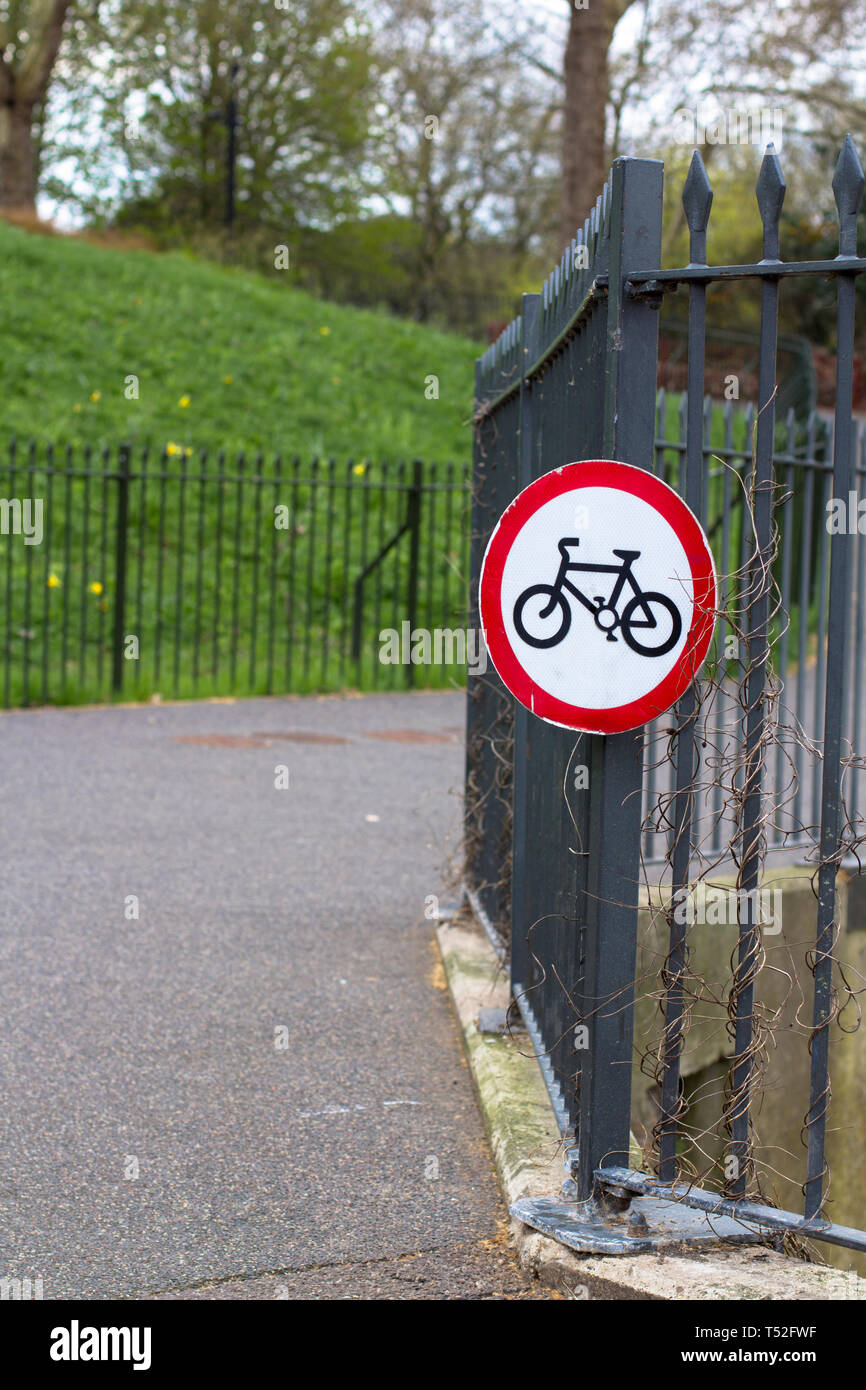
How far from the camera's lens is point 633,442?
8.77ft

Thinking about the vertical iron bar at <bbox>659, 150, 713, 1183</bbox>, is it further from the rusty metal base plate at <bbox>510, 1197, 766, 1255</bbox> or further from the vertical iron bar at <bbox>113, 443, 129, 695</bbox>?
the vertical iron bar at <bbox>113, 443, 129, 695</bbox>

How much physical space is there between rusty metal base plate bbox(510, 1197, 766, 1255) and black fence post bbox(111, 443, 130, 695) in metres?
8.54

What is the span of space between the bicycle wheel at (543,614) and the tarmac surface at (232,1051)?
4.31ft

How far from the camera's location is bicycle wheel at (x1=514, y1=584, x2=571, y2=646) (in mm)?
2732

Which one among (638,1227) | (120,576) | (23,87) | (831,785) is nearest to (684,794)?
(831,785)

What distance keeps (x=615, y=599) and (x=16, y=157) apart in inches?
903

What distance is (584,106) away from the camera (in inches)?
632

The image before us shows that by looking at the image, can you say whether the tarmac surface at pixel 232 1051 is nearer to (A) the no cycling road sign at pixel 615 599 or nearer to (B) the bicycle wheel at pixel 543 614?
(A) the no cycling road sign at pixel 615 599

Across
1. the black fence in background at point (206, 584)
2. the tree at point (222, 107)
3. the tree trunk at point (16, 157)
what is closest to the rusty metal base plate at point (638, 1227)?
the black fence in background at point (206, 584)

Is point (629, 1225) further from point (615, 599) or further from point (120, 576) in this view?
point (120, 576)

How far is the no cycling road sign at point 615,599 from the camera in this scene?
265cm

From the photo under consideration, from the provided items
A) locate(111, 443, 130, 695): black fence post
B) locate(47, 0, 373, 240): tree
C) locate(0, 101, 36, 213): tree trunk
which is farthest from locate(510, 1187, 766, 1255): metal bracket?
locate(47, 0, 373, 240): tree

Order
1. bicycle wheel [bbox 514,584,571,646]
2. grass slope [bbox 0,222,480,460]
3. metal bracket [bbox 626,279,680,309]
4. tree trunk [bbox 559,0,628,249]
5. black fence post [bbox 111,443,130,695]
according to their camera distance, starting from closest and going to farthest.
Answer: metal bracket [bbox 626,279,680,309] → bicycle wheel [bbox 514,584,571,646] → black fence post [bbox 111,443,130,695] → grass slope [bbox 0,222,480,460] → tree trunk [bbox 559,0,628,249]
